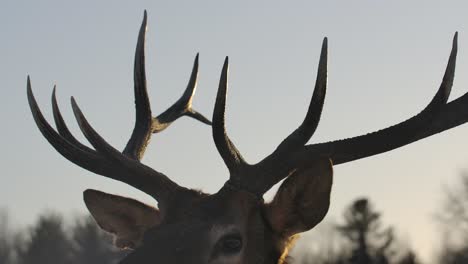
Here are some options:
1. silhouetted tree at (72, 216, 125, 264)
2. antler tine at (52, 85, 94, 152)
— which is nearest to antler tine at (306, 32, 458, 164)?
antler tine at (52, 85, 94, 152)

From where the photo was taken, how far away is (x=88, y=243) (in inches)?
2921

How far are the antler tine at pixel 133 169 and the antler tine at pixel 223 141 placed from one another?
494mm

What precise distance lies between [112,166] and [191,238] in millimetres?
1583

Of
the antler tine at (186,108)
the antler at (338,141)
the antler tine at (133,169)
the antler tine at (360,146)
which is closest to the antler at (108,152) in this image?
the antler tine at (133,169)

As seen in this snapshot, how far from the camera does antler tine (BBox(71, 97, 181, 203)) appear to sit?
12.1 meters

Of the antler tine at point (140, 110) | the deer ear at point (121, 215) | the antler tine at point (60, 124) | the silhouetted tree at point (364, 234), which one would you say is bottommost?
the deer ear at point (121, 215)

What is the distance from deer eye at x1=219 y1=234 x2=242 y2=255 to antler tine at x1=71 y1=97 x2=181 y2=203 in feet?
3.37

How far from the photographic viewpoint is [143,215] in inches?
489

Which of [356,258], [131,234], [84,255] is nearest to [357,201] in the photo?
[356,258]

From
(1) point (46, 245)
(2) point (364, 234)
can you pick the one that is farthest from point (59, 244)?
(2) point (364, 234)

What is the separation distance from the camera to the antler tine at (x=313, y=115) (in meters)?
11.5

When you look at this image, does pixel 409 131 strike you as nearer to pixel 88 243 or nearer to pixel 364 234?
pixel 364 234

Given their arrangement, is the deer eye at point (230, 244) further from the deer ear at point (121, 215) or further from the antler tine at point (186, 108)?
the antler tine at point (186, 108)

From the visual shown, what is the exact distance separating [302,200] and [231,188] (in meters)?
0.66
